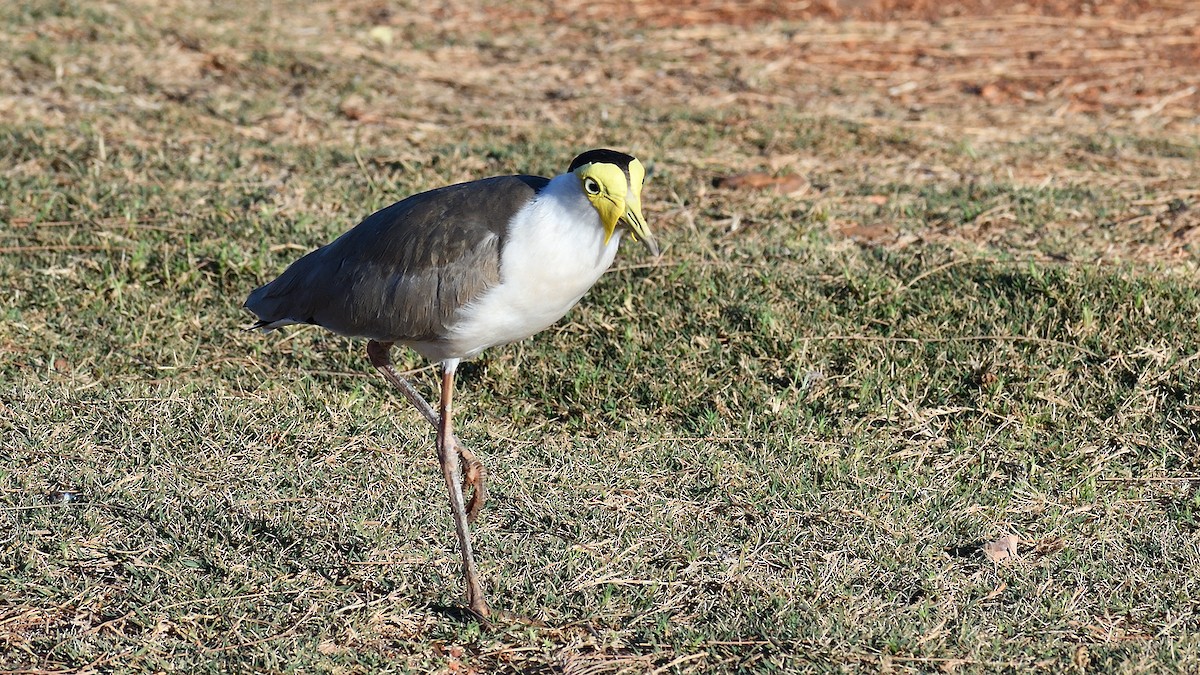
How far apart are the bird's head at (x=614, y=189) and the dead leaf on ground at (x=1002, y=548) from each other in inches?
63.4

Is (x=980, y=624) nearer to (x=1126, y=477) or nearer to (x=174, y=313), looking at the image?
(x=1126, y=477)

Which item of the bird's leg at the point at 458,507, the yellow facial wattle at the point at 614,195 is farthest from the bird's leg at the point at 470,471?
the yellow facial wattle at the point at 614,195

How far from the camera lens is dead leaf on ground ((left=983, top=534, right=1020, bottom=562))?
4.45 m

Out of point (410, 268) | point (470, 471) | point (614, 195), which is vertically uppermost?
point (614, 195)

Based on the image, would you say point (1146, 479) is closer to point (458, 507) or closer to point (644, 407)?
point (644, 407)

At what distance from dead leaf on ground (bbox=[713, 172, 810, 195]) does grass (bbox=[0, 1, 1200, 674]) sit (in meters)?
0.10

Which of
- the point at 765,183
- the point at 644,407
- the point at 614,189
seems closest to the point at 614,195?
the point at 614,189

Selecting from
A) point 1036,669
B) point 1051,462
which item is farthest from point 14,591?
point 1051,462

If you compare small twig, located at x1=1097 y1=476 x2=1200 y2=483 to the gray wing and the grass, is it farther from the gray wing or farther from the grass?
the gray wing

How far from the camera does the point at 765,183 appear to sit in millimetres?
7387

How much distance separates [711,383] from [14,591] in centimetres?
271

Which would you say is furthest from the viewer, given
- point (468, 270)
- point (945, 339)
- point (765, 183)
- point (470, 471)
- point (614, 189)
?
point (765, 183)

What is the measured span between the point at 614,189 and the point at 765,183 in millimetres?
3698

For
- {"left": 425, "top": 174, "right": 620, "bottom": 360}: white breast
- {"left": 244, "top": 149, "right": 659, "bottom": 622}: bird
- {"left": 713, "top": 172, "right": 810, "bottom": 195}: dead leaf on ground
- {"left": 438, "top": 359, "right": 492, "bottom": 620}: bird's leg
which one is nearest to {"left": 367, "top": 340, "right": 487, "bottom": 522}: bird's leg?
{"left": 244, "top": 149, "right": 659, "bottom": 622}: bird
